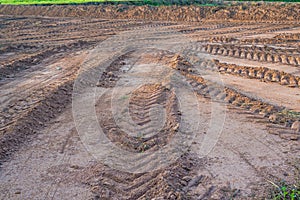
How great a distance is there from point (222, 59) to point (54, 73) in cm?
555

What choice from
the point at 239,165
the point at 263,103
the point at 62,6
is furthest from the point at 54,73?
the point at 62,6

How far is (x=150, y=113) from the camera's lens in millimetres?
9102

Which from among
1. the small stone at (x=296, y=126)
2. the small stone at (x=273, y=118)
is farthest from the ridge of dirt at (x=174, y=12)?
the small stone at (x=296, y=126)

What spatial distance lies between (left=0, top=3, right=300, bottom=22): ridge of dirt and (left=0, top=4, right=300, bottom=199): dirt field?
2.38 m

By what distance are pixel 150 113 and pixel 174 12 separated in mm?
13524

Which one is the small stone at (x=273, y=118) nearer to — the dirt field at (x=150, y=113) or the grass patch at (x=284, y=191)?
the dirt field at (x=150, y=113)

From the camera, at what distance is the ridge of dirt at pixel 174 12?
66.4 feet

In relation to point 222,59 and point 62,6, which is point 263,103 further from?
point 62,6

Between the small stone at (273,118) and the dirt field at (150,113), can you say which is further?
the small stone at (273,118)

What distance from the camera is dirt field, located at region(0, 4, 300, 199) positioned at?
6629 mm

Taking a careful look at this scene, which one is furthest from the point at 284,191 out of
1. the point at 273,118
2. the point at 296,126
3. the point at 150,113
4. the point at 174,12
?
the point at 174,12

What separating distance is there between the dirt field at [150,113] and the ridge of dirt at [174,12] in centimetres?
238

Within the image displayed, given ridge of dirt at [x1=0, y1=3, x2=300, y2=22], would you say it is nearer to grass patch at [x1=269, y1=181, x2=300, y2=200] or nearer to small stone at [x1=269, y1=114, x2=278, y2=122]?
small stone at [x1=269, y1=114, x2=278, y2=122]

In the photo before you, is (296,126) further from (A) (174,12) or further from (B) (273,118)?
(A) (174,12)
